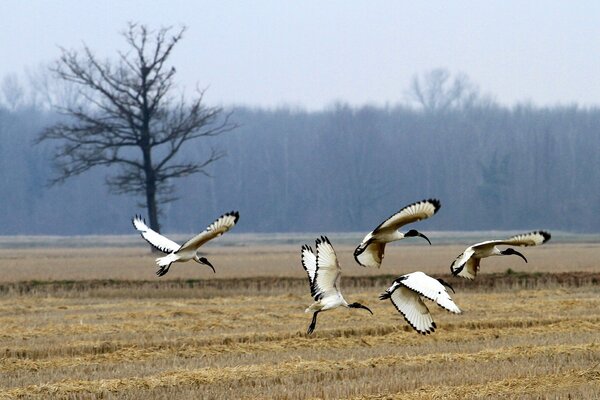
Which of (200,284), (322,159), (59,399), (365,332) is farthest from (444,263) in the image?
(322,159)

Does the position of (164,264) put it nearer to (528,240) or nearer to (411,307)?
(411,307)

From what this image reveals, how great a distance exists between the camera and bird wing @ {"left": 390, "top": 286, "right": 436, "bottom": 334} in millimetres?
11906

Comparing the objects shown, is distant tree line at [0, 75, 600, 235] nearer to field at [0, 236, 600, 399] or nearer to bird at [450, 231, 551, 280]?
field at [0, 236, 600, 399]

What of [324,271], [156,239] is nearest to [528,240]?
[324,271]

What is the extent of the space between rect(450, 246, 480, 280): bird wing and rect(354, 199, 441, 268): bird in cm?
40

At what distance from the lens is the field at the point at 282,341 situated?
12.8 m

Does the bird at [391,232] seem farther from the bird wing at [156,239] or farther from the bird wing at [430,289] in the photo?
the bird wing at [156,239]

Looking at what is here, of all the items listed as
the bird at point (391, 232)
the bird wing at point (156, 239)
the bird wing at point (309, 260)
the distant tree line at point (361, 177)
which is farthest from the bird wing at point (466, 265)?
the distant tree line at point (361, 177)

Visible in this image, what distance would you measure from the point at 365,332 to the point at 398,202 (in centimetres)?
8945

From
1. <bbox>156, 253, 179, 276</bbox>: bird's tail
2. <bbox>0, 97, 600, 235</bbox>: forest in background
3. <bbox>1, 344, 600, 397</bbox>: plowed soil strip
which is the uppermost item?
<bbox>0, 97, 600, 235</bbox>: forest in background

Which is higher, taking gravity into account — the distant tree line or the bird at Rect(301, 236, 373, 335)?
the distant tree line

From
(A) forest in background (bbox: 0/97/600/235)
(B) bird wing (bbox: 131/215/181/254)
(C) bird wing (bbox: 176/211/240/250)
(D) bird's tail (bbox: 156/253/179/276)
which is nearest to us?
(D) bird's tail (bbox: 156/253/179/276)

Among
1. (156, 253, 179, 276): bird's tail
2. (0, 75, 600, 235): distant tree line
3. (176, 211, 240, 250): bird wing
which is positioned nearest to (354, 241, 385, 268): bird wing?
(176, 211, 240, 250): bird wing

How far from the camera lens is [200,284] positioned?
29.0 m
